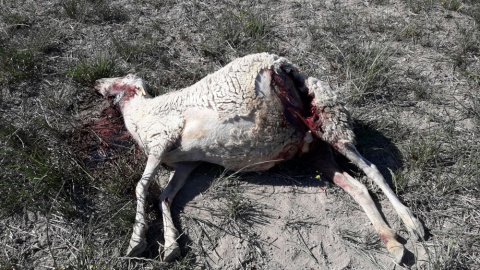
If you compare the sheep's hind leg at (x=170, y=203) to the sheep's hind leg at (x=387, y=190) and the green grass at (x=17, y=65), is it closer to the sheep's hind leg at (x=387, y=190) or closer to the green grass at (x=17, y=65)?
the sheep's hind leg at (x=387, y=190)

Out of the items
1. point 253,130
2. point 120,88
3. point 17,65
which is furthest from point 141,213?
point 17,65

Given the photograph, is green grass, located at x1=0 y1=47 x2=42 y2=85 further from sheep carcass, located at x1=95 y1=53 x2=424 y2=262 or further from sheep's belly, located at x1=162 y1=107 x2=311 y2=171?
sheep's belly, located at x1=162 y1=107 x2=311 y2=171

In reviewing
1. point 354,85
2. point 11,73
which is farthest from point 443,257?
point 11,73

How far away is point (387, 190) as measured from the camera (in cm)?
263

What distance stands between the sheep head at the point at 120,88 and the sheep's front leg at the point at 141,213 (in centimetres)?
86

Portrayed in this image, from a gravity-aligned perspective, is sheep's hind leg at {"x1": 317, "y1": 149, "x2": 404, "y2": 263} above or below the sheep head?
below

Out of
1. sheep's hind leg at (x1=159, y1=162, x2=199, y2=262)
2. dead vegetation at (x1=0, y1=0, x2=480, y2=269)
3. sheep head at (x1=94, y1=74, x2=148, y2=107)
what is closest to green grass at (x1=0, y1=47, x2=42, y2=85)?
dead vegetation at (x1=0, y1=0, x2=480, y2=269)

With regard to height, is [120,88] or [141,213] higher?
[120,88]

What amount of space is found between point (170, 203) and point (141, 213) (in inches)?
10.1

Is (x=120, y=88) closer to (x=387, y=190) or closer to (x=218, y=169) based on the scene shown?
(x=218, y=169)

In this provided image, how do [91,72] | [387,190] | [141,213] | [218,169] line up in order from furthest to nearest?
[91,72], [218,169], [387,190], [141,213]

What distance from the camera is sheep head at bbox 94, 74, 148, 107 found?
10.9 ft

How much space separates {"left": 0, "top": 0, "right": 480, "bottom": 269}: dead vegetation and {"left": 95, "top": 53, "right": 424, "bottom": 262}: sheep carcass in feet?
0.46

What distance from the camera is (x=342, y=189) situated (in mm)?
2822
